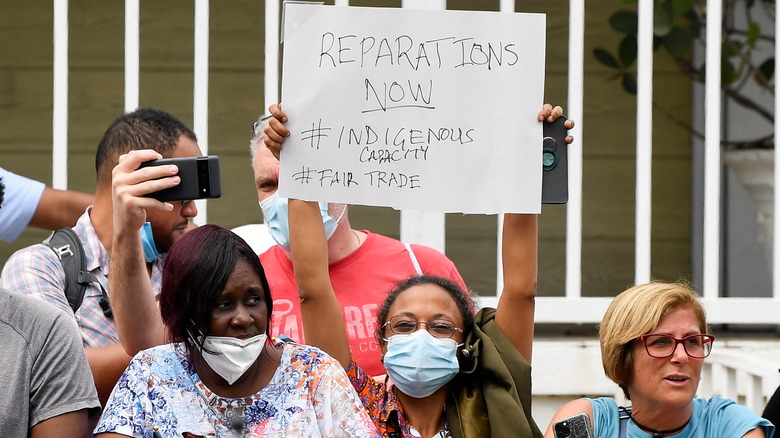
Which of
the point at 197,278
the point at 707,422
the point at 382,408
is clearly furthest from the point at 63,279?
the point at 707,422

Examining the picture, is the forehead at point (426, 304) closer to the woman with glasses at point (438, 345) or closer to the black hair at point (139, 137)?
the woman with glasses at point (438, 345)

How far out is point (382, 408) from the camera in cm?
338

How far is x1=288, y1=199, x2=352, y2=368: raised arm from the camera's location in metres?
3.37

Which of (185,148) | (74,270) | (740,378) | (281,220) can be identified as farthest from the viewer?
(740,378)

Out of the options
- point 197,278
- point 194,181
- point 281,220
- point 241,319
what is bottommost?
point 241,319

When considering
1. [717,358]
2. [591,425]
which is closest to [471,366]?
[591,425]

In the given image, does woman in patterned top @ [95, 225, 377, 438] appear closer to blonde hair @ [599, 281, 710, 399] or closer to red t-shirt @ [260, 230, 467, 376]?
red t-shirt @ [260, 230, 467, 376]

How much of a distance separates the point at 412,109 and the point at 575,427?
0.99 m

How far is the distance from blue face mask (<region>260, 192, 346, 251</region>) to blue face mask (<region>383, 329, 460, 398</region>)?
1.67 ft

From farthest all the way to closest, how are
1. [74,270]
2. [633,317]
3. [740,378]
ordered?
[740,378], [74,270], [633,317]

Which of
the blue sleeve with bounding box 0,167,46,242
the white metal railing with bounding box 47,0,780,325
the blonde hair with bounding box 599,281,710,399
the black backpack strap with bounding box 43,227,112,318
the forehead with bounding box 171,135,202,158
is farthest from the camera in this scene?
the white metal railing with bounding box 47,0,780,325

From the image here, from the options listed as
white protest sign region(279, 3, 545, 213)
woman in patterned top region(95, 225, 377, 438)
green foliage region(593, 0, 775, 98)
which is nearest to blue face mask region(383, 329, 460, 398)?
woman in patterned top region(95, 225, 377, 438)

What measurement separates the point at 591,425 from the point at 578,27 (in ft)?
7.13

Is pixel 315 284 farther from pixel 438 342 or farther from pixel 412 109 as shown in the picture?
pixel 412 109
